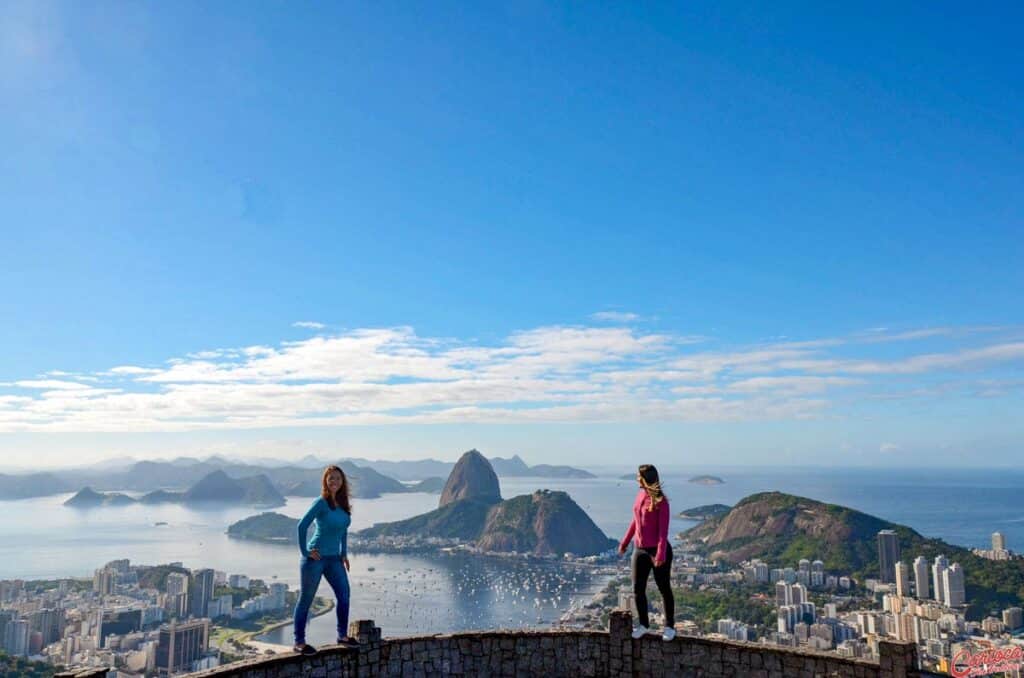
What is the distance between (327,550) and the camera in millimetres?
5055

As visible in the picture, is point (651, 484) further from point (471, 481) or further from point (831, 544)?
point (471, 481)

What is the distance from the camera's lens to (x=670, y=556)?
5441mm

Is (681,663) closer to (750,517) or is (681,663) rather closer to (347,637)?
(347,637)

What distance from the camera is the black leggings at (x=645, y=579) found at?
5438 mm

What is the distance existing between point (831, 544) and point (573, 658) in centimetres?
6496

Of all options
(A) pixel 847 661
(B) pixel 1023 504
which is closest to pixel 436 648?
(A) pixel 847 661

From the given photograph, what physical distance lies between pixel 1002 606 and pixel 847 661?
46.6 metres

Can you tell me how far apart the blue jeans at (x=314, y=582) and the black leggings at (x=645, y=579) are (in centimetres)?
251

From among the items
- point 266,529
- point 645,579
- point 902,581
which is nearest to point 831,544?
point 902,581

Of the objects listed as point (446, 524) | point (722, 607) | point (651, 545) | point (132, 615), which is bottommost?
Result: point (446, 524)

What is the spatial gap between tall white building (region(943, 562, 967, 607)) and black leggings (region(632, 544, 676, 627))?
44.9 meters

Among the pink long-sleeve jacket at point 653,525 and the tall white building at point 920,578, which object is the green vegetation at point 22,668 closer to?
the pink long-sleeve jacket at point 653,525

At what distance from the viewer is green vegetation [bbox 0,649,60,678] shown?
2762 cm

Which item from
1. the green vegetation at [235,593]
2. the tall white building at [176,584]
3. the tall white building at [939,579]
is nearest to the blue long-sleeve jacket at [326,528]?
Result: the tall white building at [939,579]
